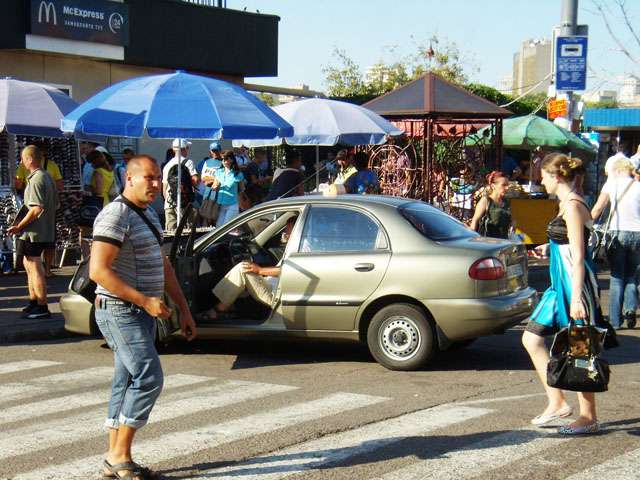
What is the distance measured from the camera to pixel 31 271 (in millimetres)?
11945

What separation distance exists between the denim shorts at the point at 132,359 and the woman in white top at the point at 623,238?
7174 mm

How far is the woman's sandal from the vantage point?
5.82 m

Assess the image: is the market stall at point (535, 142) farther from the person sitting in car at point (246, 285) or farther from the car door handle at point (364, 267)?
the car door handle at point (364, 267)

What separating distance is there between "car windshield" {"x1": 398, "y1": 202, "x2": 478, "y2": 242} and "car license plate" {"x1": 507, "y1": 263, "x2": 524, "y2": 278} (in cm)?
50

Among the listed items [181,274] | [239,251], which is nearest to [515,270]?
[239,251]

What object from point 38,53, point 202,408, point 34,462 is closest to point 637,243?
point 202,408

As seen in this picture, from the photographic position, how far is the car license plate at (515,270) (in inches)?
377

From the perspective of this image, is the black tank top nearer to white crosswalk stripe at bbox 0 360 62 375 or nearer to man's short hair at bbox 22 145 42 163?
white crosswalk stripe at bbox 0 360 62 375

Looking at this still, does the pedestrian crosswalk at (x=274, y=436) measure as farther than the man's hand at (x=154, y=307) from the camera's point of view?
Yes

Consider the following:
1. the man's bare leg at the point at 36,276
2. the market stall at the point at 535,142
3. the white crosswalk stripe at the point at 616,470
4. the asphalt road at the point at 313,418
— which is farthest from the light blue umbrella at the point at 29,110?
the white crosswalk stripe at the point at 616,470

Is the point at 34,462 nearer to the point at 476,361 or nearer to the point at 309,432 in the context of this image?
the point at 309,432

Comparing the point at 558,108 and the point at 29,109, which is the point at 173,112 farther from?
the point at 558,108

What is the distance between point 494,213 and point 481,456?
776 cm

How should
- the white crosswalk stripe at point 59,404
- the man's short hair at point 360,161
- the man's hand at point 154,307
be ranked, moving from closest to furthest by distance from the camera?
1. the man's hand at point 154,307
2. the white crosswalk stripe at point 59,404
3. the man's short hair at point 360,161
